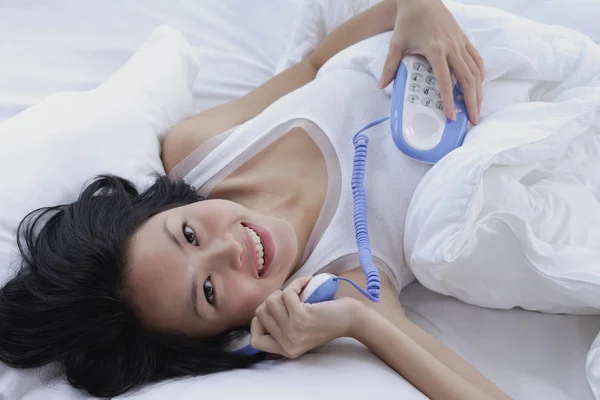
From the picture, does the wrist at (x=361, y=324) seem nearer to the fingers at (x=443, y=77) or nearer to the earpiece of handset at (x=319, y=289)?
the earpiece of handset at (x=319, y=289)

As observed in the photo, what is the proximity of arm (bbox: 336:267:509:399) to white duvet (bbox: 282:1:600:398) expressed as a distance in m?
0.11

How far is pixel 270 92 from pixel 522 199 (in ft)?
1.98

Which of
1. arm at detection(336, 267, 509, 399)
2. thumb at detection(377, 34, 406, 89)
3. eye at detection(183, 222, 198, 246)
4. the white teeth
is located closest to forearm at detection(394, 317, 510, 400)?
arm at detection(336, 267, 509, 399)

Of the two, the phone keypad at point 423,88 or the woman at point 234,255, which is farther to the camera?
the phone keypad at point 423,88

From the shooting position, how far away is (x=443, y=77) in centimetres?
103

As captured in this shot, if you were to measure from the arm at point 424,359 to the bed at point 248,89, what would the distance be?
0.07 feet

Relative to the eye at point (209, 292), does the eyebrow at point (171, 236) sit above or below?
above

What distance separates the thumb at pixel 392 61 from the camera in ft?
3.60

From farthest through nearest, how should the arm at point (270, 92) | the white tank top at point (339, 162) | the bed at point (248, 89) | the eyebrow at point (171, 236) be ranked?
the arm at point (270, 92), the white tank top at point (339, 162), the eyebrow at point (171, 236), the bed at point (248, 89)

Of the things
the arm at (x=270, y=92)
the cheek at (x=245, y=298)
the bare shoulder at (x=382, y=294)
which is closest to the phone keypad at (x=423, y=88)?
the arm at (x=270, y=92)

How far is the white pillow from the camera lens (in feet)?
3.09

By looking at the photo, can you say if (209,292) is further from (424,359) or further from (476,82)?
(476,82)

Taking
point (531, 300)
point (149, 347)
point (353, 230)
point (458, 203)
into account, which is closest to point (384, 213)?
point (353, 230)

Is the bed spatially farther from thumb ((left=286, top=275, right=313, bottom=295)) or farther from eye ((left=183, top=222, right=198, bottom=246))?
eye ((left=183, top=222, right=198, bottom=246))
